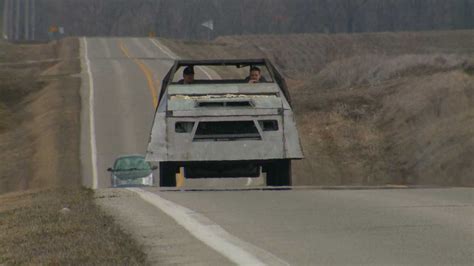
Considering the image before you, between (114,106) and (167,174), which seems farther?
(114,106)

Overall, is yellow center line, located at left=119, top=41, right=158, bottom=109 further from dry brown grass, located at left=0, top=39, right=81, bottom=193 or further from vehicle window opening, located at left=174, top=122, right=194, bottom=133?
vehicle window opening, located at left=174, top=122, right=194, bottom=133

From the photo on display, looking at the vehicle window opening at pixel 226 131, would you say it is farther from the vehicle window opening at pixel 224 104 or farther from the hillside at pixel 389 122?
the hillside at pixel 389 122

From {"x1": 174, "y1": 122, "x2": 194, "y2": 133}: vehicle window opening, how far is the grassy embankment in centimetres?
179

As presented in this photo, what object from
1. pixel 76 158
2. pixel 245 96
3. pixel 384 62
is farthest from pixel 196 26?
pixel 245 96

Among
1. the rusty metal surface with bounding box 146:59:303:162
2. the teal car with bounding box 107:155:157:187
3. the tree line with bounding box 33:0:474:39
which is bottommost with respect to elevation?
the teal car with bounding box 107:155:157:187

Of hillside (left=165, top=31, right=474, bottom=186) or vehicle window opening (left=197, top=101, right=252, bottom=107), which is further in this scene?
hillside (left=165, top=31, right=474, bottom=186)

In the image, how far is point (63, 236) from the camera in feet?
33.9

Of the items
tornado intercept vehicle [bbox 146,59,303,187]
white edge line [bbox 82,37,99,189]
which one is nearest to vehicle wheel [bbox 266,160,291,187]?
tornado intercept vehicle [bbox 146,59,303,187]

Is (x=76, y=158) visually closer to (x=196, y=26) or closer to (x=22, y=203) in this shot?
(x=22, y=203)

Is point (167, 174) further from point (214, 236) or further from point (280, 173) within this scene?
point (214, 236)

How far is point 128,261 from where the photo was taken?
8.62 meters

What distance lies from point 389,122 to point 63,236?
82.2 ft

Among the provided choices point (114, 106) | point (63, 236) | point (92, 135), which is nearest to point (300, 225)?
point (63, 236)

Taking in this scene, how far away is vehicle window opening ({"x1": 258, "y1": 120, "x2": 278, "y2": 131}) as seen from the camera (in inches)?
643
